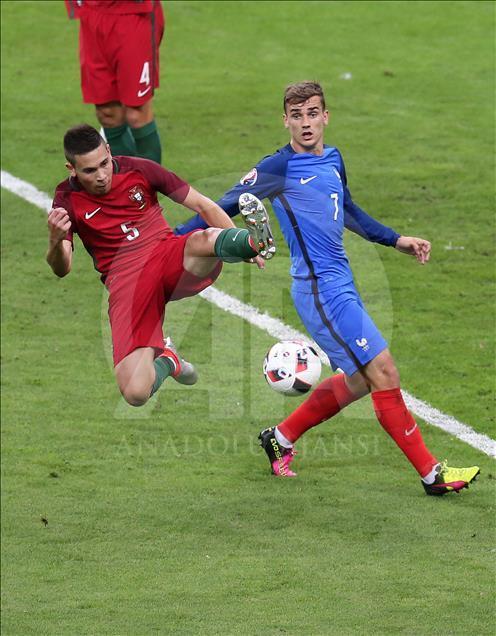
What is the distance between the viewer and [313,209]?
865 centimetres

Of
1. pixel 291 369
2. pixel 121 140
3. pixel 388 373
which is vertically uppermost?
pixel 388 373

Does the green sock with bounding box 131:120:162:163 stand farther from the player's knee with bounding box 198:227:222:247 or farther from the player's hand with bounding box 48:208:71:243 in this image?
the player's hand with bounding box 48:208:71:243

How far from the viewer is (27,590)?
333 inches

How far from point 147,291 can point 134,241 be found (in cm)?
31

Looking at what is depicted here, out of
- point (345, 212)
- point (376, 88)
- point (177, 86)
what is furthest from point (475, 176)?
point (345, 212)

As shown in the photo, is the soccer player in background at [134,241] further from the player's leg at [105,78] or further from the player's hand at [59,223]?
the player's leg at [105,78]

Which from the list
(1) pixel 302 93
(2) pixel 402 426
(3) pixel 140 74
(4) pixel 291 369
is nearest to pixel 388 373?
(2) pixel 402 426

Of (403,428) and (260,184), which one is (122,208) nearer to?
(260,184)

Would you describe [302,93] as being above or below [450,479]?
above

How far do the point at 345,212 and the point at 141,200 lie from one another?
135 centimetres

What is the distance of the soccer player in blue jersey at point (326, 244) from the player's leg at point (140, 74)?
401 centimetres

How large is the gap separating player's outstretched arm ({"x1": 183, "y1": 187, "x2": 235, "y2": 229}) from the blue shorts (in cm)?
96

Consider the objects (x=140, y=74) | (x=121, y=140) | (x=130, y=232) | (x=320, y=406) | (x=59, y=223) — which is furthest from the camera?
(x=121, y=140)

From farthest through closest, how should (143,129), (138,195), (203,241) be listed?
(143,129)
(138,195)
(203,241)
